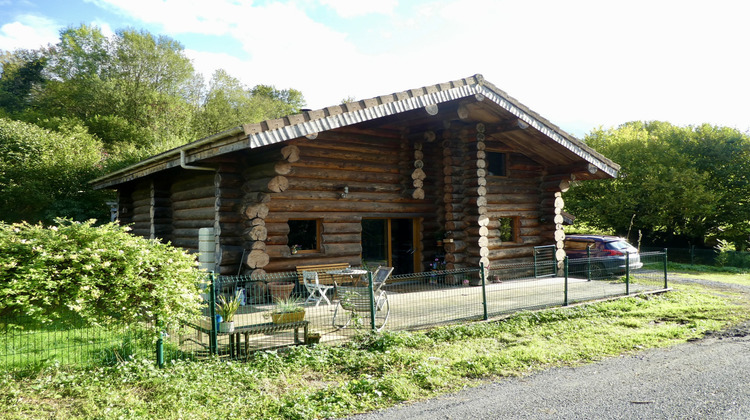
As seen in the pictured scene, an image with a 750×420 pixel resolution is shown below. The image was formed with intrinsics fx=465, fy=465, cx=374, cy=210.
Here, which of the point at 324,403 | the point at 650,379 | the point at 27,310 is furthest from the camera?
the point at 650,379

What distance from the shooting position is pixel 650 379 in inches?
231

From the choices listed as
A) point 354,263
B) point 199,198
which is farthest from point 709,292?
point 199,198

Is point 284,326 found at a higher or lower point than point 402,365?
higher

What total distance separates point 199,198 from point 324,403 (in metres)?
8.13

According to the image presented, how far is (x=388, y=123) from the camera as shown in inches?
479

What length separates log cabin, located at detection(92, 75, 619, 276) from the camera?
10070 mm

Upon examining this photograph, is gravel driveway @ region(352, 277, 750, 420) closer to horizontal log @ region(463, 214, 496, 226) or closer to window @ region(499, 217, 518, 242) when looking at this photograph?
horizontal log @ region(463, 214, 496, 226)

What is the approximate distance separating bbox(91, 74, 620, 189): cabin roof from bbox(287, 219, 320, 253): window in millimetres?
2681

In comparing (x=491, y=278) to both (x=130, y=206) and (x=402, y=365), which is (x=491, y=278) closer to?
(x=402, y=365)

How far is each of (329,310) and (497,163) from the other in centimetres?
775

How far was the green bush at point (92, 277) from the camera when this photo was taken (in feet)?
15.4

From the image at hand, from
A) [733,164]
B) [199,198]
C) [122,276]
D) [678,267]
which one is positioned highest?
[733,164]

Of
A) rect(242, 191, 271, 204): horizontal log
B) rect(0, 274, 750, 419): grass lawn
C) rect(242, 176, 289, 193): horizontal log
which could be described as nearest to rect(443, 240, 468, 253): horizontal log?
rect(0, 274, 750, 419): grass lawn

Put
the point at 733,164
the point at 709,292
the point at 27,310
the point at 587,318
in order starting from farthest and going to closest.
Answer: the point at 733,164, the point at 709,292, the point at 587,318, the point at 27,310
